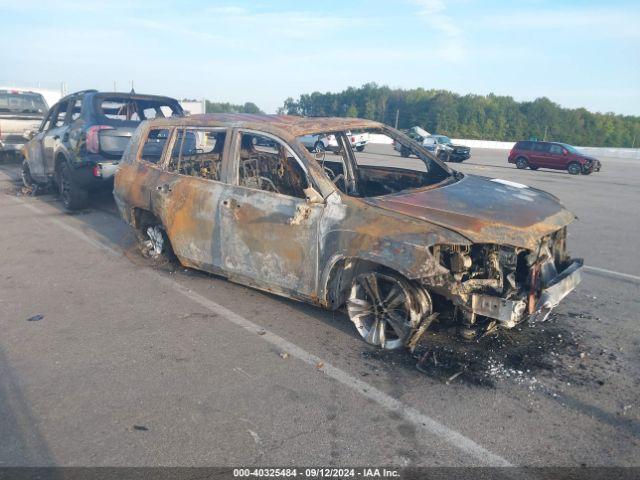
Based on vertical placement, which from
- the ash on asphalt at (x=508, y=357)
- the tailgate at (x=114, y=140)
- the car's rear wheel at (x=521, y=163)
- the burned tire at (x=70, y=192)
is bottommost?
the ash on asphalt at (x=508, y=357)

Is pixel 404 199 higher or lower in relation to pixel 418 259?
higher

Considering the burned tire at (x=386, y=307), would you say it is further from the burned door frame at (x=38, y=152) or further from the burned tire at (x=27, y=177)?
the burned tire at (x=27, y=177)

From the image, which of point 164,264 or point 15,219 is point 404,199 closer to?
point 164,264

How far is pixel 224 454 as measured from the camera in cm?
288

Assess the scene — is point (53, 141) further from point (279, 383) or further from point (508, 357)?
point (508, 357)

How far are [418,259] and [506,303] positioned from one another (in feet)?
2.19

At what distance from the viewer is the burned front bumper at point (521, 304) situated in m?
3.62

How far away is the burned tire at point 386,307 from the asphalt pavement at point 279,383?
0.44 feet

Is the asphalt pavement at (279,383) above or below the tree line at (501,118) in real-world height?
below

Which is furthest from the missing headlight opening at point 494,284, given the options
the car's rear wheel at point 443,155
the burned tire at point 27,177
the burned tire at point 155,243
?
the car's rear wheel at point 443,155

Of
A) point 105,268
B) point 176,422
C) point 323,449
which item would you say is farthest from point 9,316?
point 323,449

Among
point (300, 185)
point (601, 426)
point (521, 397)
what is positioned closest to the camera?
point (601, 426)

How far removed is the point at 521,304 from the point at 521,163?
24545 mm

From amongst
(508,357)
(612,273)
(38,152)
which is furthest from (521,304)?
(38,152)
